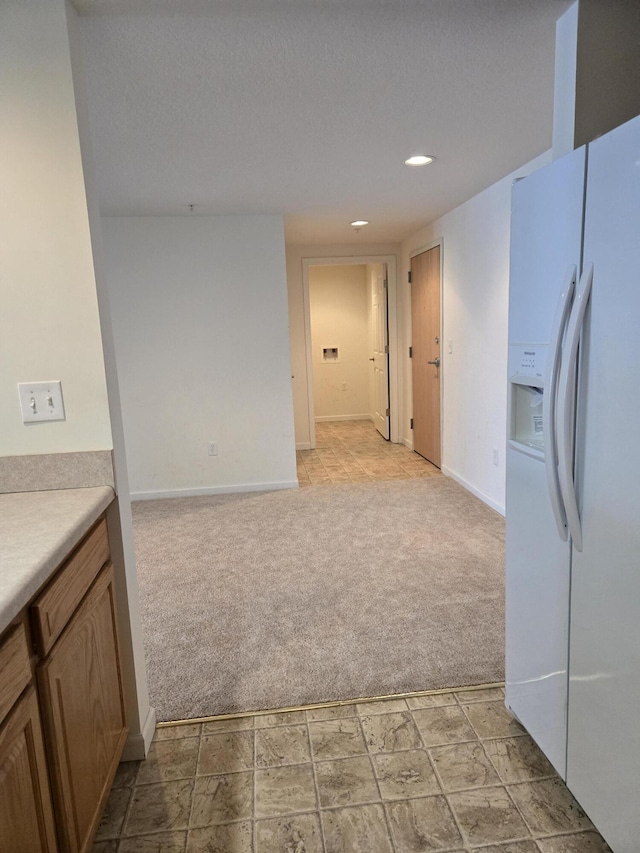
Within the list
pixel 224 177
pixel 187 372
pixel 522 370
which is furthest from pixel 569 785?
pixel 187 372

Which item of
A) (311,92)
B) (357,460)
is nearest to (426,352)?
(357,460)

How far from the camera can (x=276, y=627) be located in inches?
97.3

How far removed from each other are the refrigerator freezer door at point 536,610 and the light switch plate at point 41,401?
1414 millimetres

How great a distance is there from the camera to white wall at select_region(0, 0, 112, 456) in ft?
4.83

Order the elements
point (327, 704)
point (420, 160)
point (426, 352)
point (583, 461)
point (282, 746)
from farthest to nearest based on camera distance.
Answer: point (426, 352) → point (420, 160) → point (327, 704) → point (282, 746) → point (583, 461)

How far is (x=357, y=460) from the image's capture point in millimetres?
5660

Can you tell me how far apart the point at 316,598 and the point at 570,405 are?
1.81m

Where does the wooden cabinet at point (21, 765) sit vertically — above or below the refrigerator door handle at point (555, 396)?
below

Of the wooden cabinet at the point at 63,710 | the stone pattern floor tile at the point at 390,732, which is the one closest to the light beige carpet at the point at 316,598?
the stone pattern floor tile at the point at 390,732

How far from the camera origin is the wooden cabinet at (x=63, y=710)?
38.4 inches

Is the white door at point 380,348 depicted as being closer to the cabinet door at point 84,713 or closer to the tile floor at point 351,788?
the tile floor at point 351,788

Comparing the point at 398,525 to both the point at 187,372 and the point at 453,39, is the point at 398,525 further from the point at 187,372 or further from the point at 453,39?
the point at 453,39

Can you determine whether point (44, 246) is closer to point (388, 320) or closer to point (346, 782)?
point (346, 782)

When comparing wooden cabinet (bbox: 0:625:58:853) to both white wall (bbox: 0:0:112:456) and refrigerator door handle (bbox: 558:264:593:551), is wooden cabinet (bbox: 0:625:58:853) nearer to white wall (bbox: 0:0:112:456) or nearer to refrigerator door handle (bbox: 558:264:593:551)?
white wall (bbox: 0:0:112:456)
